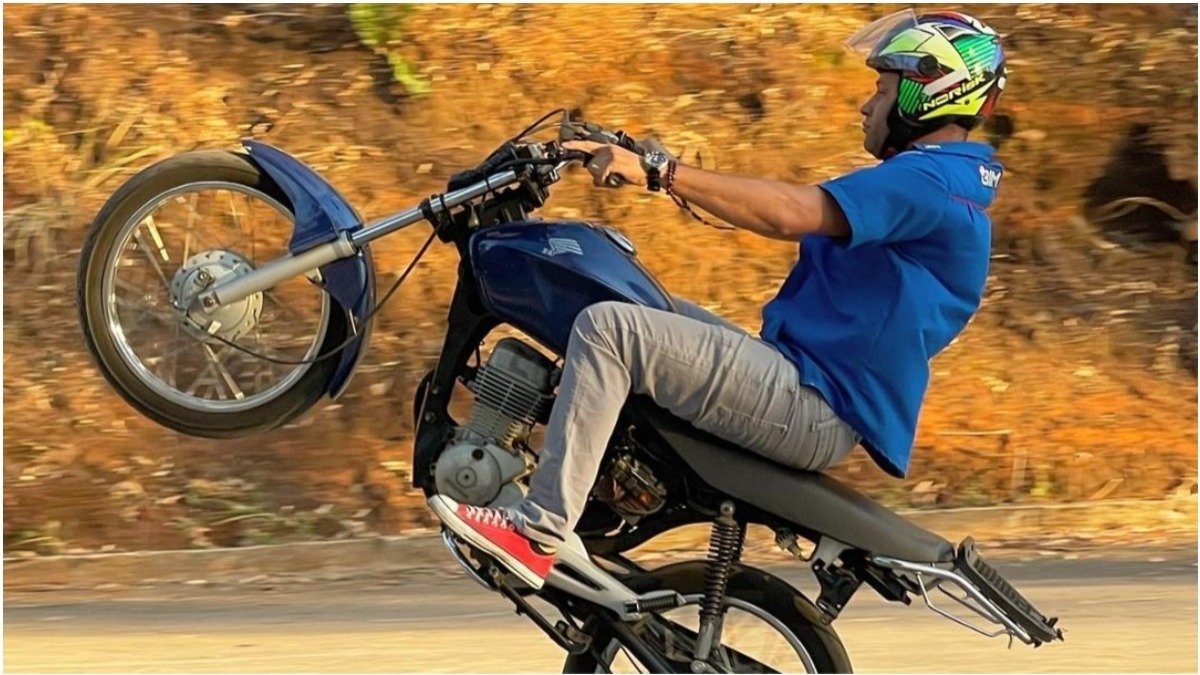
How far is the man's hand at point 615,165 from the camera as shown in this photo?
3.99 m

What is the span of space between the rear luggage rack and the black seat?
0.02 meters

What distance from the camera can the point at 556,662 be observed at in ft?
18.3

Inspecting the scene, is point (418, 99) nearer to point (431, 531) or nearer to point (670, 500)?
point (431, 531)

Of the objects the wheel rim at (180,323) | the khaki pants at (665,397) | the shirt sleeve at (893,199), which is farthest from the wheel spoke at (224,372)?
the shirt sleeve at (893,199)

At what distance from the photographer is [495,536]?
13.6 ft

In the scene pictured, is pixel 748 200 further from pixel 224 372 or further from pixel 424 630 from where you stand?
pixel 424 630

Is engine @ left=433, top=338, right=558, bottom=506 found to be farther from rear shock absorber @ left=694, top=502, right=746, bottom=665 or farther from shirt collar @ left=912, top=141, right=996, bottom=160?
shirt collar @ left=912, top=141, right=996, bottom=160

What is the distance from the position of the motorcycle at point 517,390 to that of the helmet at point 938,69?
0.65 metres

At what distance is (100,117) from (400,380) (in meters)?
2.10

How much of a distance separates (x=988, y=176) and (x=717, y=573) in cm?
112

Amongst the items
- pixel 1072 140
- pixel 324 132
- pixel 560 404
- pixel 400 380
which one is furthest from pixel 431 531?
pixel 1072 140

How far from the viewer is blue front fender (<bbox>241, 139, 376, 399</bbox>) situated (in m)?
4.43

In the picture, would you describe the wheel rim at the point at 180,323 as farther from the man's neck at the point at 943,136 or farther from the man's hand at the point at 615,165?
the man's neck at the point at 943,136

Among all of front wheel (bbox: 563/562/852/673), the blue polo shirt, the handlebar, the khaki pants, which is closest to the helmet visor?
the blue polo shirt
